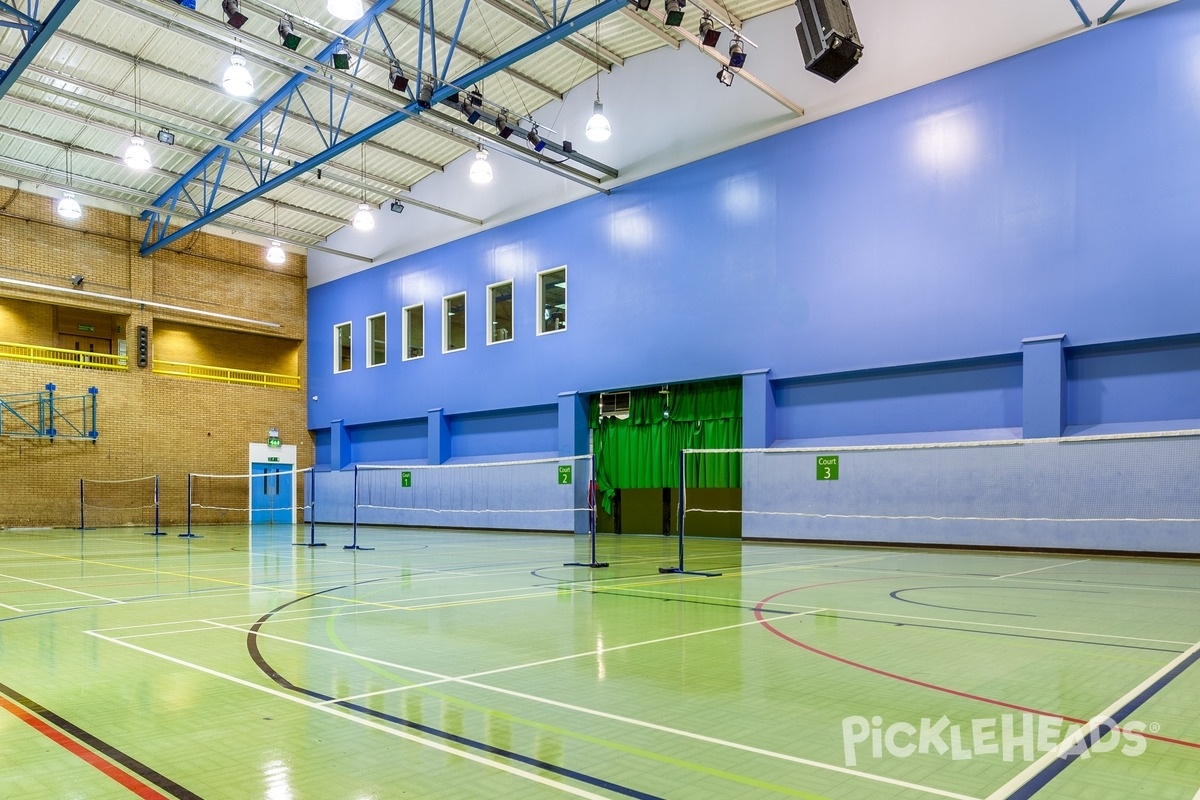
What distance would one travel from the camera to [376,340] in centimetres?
3094

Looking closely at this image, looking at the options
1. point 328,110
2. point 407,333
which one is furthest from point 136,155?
point 407,333

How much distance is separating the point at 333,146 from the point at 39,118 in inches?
358

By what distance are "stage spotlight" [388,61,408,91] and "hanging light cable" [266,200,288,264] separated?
1108cm

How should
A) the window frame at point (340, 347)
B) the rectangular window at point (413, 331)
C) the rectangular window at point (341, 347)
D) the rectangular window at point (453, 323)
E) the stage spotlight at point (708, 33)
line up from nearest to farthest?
A: 1. the stage spotlight at point (708, 33)
2. the rectangular window at point (453, 323)
3. the rectangular window at point (413, 331)
4. the window frame at point (340, 347)
5. the rectangular window at point (341, 347)

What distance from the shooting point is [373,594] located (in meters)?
9.52

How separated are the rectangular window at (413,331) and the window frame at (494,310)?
381 cm

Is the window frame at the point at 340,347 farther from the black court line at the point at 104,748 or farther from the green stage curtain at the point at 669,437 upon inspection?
the black court line at the point at 104,748

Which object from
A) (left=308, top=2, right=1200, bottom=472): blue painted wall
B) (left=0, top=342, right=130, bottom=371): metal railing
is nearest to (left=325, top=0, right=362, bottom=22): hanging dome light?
(left=308, top=2, right=1200, bottom=472): blue painted wall

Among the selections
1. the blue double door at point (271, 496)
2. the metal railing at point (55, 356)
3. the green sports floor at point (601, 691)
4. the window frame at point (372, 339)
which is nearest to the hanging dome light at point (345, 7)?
the green sports floor at point (601, 691)

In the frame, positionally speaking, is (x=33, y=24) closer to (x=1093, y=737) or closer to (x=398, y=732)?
(x=398, y=732)

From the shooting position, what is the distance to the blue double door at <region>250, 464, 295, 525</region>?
103 feet

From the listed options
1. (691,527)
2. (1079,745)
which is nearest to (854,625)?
(1079,745)

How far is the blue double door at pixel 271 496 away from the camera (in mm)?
31453

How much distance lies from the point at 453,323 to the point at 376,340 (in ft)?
15.3
